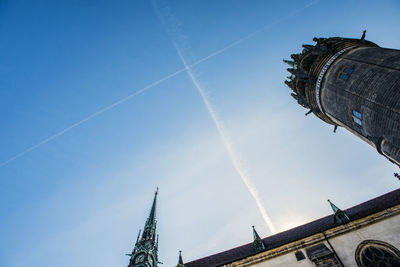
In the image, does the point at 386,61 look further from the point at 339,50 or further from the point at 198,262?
the point at 198,262

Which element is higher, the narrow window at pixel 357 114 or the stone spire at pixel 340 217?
the narrow window at pixel 357 114

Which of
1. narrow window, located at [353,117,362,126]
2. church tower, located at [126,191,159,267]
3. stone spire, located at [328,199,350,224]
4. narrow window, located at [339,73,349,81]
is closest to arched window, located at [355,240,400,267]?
stone spire, located at [328,199,350,224]

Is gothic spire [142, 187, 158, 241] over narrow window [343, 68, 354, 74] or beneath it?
over

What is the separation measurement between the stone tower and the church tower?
23281 mm

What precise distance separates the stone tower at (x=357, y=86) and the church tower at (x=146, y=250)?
23.3 m

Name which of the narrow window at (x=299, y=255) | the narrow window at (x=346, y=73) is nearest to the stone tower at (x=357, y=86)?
the narrow window at (x=346, y=73)

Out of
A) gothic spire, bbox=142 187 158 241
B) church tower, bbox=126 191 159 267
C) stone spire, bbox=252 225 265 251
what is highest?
gothic spire, bbox=142 187 158 241

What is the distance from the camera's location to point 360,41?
618 inches

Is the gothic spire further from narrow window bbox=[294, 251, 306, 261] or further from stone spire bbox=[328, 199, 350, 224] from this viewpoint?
stone spire bbox=[328, 199, 350, 224]

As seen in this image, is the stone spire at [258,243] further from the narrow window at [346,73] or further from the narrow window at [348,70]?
the narrow window at [348,70]

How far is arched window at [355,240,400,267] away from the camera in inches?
480

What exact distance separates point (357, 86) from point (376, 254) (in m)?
9.80

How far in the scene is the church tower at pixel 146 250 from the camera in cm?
2411

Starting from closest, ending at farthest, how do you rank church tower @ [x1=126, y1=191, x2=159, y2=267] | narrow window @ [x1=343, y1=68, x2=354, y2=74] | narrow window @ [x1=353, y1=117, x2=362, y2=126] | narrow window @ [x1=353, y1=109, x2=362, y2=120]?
narrow window @ [x1=353, y1=109, x2=362, y2=120] → narrow window @ [x1=353, y1=117, x2=362, y2=126] → narrow window @ [x1=343, y1=68, x2=354, y2=74] → church tower @ [x1=126, y1=191, x2=159, y2=267]
